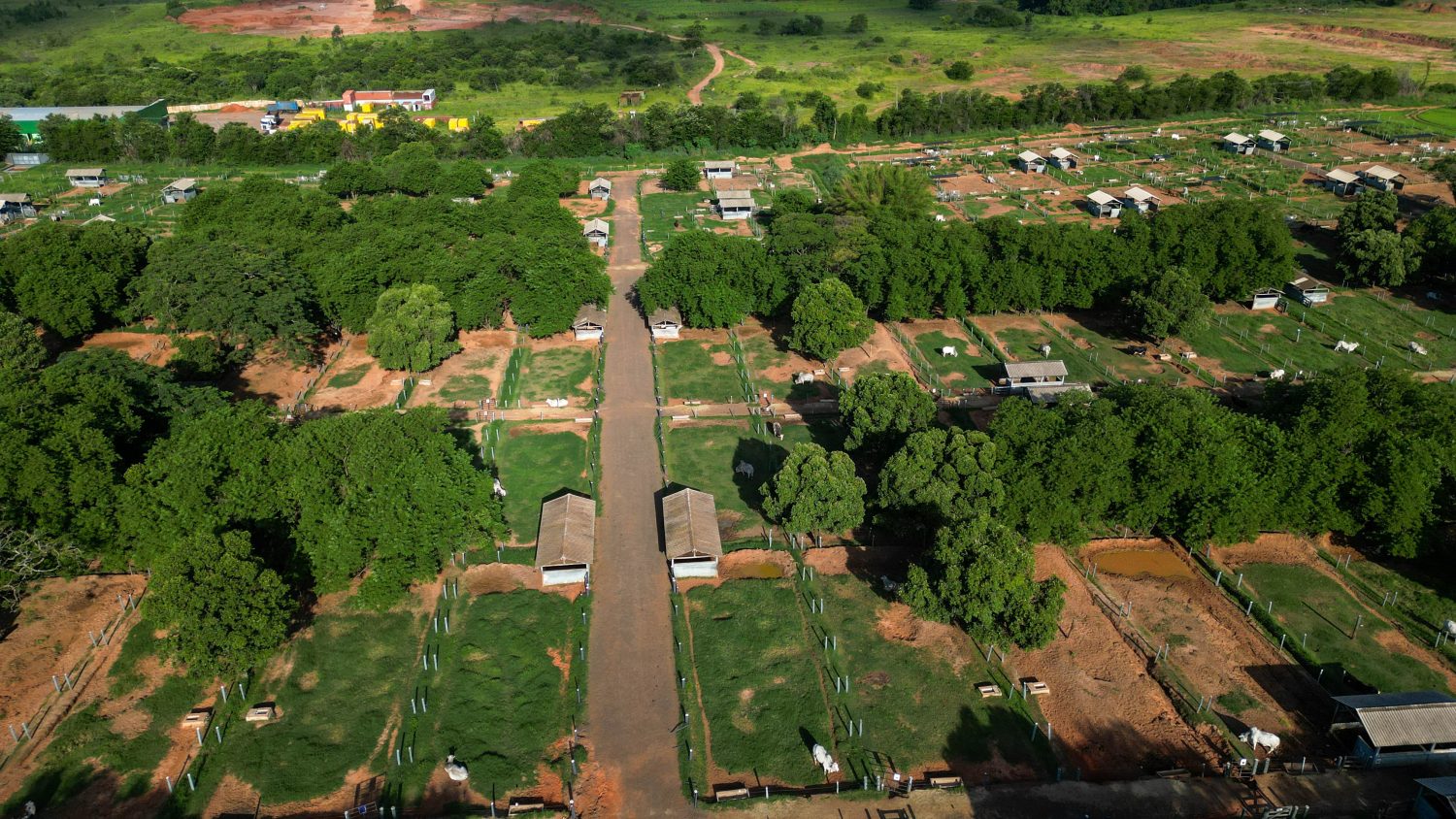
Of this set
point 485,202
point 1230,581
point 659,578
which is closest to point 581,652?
point 659,578

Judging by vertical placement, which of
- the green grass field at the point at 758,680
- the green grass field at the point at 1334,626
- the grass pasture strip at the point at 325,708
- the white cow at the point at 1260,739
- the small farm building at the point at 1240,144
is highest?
the small farm building at the point at 1240,144

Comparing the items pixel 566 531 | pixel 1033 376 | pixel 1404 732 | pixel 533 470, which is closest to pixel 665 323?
pixel 533 470

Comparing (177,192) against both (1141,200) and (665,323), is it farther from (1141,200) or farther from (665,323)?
(1141,200)

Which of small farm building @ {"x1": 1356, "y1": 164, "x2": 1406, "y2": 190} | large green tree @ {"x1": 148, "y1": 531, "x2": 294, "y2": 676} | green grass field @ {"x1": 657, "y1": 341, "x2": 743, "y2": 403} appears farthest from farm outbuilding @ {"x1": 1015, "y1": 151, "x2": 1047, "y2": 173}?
large green tree @ {"x1": 148, "y1": 531, "x2": 294, "y2": 676}

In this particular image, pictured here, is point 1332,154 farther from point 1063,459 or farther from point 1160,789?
point 1160,789

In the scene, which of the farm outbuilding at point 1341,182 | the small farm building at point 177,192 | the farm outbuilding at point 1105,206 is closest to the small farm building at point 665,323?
the farm outbuilding at point 1105,206

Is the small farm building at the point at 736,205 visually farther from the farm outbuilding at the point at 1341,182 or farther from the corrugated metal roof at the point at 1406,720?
the corrugated metal roof at the point at 1406,720
